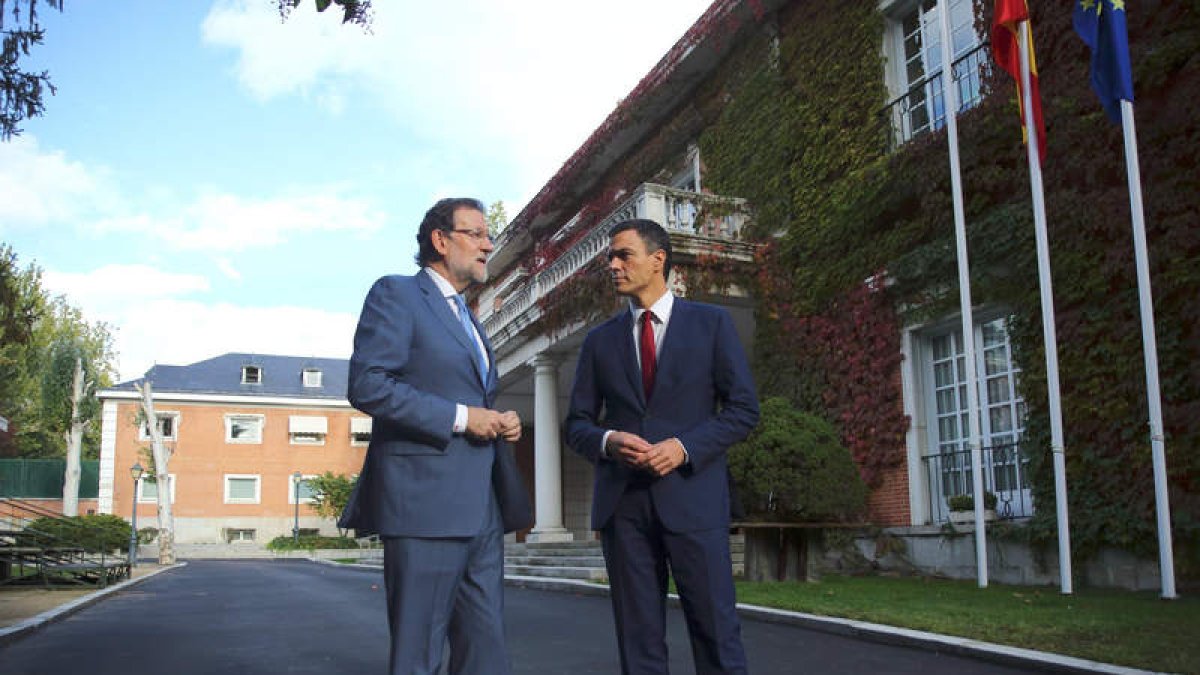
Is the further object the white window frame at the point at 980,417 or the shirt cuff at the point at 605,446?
the white window frame at the point at 980,417

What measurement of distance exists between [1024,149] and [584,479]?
58.7ft

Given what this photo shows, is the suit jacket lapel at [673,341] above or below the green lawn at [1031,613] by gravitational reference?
above

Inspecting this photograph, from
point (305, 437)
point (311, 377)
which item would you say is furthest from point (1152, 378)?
point (311, 377)

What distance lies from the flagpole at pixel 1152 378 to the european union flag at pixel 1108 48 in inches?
7.7

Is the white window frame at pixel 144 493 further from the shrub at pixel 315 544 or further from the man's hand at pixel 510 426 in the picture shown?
the man's hand at pixel 510 426

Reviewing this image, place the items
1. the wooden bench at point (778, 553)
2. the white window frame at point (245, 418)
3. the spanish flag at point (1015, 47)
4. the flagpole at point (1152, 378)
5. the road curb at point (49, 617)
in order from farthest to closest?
the white window frame at point (245, 418), the wooden bench at point (778, 553), the spanish flag at point (1015, 47), the road curb at point (49, 617), the flagpole at point (1152, 378)

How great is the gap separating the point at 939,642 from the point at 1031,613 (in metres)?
1.52

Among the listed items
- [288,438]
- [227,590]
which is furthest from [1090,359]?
[288,438]

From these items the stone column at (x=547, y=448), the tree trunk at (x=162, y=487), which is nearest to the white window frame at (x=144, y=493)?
the tree trunk at (x=162, y=487)

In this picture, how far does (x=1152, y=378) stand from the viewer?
287 inches

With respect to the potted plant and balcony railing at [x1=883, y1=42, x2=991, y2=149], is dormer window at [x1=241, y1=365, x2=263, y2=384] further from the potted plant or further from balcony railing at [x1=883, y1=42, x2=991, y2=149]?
the potted plant

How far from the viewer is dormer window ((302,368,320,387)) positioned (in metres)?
48.1

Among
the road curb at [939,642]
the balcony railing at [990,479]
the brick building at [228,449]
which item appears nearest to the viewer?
the road curb at [939,642]

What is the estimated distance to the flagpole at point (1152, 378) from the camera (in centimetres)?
711
